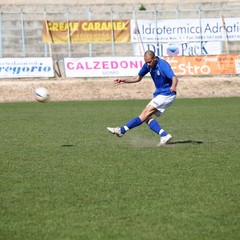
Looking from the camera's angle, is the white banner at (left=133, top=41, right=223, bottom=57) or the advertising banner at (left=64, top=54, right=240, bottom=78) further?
the white banner at (left=133, top=41, right=223, bottom=57)

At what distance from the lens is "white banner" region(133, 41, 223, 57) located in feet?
122

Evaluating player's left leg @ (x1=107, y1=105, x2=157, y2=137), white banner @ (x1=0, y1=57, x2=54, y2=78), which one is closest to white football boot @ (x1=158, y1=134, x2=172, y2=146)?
player's left leg @ (x1=107, y1=105, x2=157, y2=137)

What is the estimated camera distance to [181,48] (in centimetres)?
3734

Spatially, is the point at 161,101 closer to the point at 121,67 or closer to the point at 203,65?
the point at 121,67

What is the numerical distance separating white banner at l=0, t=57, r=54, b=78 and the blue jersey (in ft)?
59.6

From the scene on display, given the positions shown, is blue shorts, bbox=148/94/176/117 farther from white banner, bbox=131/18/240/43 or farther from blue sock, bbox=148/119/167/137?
white banner, bbox=131/18/240/43

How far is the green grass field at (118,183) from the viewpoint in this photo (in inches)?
281

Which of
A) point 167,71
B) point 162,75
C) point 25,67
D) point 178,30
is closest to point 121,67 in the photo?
point 25,67

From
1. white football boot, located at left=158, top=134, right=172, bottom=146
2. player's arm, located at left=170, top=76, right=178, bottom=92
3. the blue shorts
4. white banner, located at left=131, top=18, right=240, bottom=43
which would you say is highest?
player's arm, located at left=170, top=76, right=178, bottom=92

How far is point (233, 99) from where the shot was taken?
95.4 ft

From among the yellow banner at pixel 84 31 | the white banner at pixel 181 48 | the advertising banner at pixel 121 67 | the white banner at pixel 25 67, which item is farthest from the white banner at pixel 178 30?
the white banner at pixel 25 67

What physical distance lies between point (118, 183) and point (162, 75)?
4.77m

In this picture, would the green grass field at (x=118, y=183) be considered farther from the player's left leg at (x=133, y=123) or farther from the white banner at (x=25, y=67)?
the white banner at (x=25, y=67)

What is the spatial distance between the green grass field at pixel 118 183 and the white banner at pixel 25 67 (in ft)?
45.1
